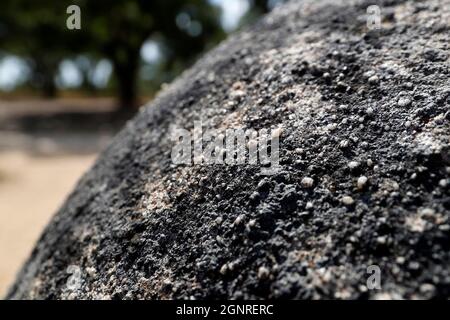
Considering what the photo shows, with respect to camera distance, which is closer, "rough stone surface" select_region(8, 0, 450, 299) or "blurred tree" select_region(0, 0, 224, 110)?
"rough stone surface" select_region(8, 0, 450, 299)

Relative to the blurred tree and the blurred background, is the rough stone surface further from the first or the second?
the blurred tree

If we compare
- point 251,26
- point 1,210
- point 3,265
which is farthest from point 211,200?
point 1,210

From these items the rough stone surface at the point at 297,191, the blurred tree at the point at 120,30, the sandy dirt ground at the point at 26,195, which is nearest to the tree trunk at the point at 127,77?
the blurred tree at the point at 120,30

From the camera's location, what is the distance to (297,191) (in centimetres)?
159

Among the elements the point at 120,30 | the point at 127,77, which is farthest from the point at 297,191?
the point at 127,77

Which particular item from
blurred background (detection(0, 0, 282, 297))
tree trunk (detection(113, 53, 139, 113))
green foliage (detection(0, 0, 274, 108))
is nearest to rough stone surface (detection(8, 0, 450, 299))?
blurred background (detection(0, 0, 282, 297))

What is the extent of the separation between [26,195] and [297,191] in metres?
8.80

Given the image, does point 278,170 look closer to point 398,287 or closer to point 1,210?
point 398,287

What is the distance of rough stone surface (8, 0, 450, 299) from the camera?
4.43ft

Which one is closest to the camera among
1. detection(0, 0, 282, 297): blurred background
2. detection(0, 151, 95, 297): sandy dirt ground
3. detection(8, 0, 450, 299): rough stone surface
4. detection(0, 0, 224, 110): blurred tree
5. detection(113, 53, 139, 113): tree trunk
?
detection(8, 0, 450, 299): rough stone surface

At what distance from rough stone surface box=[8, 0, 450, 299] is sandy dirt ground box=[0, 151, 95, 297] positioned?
3.11 meters

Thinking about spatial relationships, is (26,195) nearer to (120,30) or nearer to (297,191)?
(297,191)

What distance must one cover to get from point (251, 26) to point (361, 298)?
2426mm
